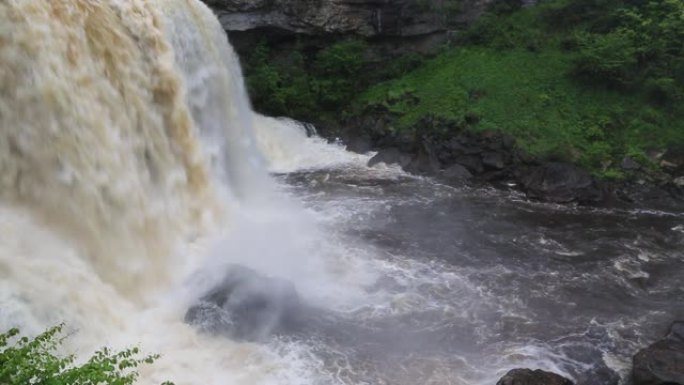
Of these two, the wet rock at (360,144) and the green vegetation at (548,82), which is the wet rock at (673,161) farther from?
the wet rock at (360,144)

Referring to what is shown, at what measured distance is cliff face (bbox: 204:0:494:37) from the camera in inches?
910

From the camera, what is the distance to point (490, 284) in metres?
13.4

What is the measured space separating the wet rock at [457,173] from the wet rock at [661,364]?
9.82m

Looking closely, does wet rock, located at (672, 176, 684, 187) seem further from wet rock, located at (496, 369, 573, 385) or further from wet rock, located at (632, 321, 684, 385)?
wet rock, located at (496, 369, 573, 385)

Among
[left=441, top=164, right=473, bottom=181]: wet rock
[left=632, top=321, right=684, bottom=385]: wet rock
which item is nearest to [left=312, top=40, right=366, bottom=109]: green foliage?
[left=441, top=164, right=473, bottom=181]: wet rock

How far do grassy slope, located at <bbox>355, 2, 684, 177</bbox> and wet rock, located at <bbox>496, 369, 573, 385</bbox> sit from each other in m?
A: 11.0

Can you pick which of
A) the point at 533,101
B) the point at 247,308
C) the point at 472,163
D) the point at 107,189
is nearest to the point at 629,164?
the point at 533,101

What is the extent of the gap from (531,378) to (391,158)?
1247 centimetres

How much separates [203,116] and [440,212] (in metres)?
7.38

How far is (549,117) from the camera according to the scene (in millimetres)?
21000

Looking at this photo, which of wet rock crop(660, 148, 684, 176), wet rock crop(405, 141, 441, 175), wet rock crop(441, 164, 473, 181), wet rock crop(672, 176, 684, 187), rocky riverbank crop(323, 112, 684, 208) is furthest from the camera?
wet rock crop(405, 141, 441, 175)

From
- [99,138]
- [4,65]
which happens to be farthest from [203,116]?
[4,65]

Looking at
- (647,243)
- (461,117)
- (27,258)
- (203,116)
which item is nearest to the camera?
(27,258)

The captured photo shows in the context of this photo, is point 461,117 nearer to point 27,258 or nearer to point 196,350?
point 196,350
